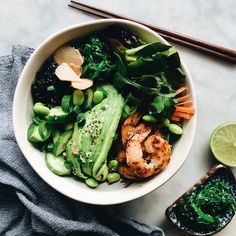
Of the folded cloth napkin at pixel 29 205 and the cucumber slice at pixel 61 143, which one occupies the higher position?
the cucumber slice at pixel 61 143

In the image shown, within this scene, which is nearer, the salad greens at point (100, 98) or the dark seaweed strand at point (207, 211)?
the salad greens at point (100, 98)

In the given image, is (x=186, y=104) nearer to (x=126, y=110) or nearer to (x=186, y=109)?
→ (x=186, y=109)

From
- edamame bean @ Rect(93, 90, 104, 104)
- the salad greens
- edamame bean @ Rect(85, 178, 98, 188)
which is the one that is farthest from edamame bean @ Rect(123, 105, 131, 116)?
edamame bean @ Rect(85, 178, 98, 188)

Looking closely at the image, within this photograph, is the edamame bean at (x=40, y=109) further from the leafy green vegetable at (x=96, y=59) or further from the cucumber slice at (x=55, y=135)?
the leafy green vegetable at (x=96, y=59)

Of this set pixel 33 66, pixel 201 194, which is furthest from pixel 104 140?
pixel 201 194

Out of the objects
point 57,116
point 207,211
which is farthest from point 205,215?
point 57,116

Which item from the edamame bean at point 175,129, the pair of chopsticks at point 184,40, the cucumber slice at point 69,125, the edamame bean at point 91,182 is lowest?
the edamame bean at point 91,182

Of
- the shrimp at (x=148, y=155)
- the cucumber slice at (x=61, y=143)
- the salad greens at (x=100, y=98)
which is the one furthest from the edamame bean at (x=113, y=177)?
the cucumber slice at (x=61, y=143)
